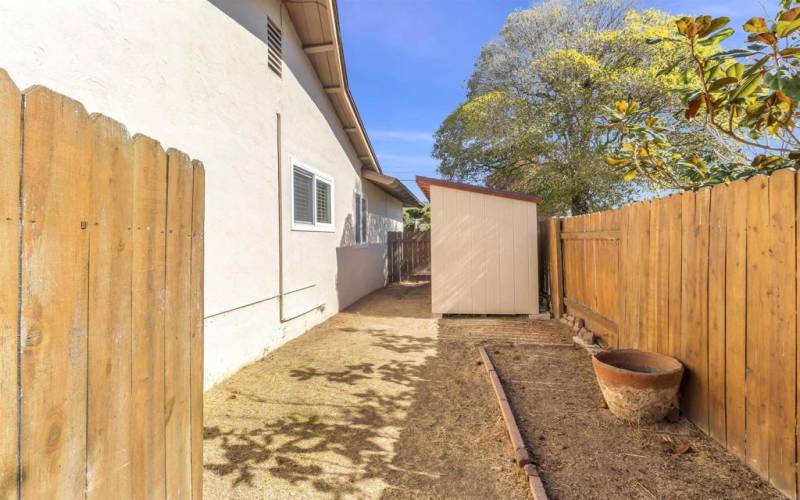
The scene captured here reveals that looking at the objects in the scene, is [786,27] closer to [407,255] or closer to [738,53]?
[738,53]

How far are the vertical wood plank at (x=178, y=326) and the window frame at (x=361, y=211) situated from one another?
27.5 ft

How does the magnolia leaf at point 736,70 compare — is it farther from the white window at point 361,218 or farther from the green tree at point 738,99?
the white window at point 361,218

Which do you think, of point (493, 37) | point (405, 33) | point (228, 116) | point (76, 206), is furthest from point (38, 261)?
point (493, 37)

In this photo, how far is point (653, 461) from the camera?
9.14 ft

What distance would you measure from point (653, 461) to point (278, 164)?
209 inches

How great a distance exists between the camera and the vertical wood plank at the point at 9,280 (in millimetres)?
990

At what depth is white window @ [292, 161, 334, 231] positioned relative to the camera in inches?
260

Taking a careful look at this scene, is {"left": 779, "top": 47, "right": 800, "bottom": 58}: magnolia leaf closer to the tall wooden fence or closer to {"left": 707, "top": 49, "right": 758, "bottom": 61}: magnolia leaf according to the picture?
{"left": 707, "top": 49, "right": 758, "bottom": 61}: magnolia leaf

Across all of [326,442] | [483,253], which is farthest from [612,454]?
[483,253]

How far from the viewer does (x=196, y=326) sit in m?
1.93

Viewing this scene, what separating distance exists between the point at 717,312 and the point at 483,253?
17.2 feet

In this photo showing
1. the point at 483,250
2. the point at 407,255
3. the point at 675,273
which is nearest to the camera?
the point at 675,273

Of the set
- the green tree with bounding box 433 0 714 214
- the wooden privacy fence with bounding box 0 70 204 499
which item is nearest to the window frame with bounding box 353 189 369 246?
the green tree with bounding box 433 0 714 214

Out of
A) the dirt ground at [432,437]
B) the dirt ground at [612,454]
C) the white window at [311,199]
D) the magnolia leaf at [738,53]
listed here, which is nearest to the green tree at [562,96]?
the white window at [311,199]
